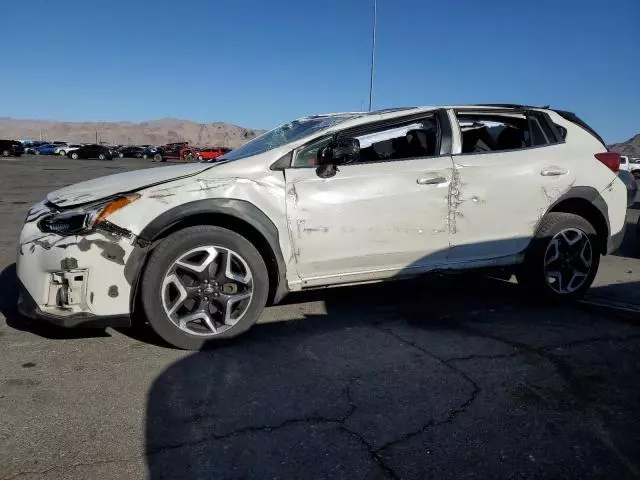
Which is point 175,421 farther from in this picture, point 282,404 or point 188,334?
point 188,334

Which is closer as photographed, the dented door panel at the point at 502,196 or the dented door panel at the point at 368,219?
the dented door panel at the point at 368,219

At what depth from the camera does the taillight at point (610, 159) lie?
4590 mm

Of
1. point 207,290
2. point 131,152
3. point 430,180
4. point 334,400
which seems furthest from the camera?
point 131,152

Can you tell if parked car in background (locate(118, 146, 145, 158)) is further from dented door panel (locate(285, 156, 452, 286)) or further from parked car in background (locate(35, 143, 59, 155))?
dented door panel (locate(285, 156, 452, 286))

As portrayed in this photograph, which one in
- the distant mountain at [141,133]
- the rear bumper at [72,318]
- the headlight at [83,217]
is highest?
the distant mountain at [141,133]

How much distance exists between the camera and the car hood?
3.34 meters

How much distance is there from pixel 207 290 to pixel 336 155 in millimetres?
1252

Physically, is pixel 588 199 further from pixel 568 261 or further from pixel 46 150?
pixel 46 150

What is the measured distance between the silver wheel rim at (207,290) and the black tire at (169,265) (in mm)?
26

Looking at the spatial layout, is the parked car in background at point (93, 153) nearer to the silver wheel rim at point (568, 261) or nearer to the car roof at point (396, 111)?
the car roof at point (396, 111)

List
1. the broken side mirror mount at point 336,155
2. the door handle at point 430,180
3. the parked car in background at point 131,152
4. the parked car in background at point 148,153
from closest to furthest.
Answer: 1. the broken side mirror mount at point 336,155
2. the door handle at point 430,180
3. the parked car in background at point 148,153
4. the parked car in background at point 131,152

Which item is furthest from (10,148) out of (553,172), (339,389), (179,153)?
(339,389)

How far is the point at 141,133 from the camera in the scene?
152500 millimetres

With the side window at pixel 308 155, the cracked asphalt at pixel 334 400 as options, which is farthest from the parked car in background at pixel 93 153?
the side window at pixel 308 155
